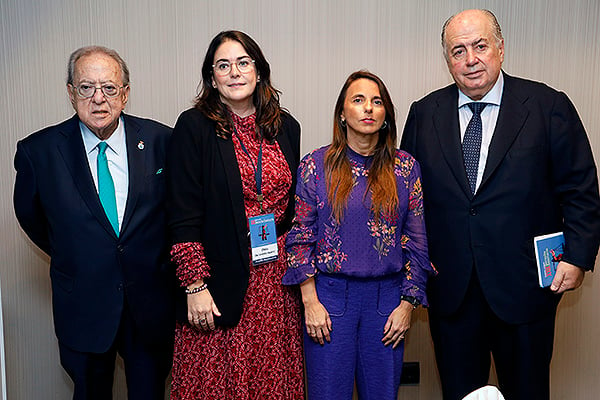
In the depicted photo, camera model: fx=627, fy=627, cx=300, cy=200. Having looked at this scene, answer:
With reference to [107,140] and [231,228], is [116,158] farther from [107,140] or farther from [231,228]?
[231,228]

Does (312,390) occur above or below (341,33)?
below

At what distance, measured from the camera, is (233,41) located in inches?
90.7

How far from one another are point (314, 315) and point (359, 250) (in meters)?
0.29

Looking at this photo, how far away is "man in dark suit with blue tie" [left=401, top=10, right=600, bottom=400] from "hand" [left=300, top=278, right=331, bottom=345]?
1.62 ft

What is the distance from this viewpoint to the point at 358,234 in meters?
2.25

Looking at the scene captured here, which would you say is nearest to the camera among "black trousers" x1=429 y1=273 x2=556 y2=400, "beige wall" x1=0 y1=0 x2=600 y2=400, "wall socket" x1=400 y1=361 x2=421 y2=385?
"black trousers" x1=429 y1=273 x2=556 y2=400

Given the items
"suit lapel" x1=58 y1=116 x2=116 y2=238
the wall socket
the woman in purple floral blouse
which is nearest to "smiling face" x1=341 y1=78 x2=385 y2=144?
the woman in purple floral blouse

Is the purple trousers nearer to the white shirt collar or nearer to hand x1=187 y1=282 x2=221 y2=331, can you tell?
hand x1=187 y1=282 x2=221 y2=331

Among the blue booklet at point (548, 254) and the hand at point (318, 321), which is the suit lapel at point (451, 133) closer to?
the blue booklet at point (548, 254)

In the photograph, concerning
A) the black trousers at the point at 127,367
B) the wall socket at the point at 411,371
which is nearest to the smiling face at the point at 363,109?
the black trousers at the point at 127,367

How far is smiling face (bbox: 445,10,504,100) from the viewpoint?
2.36 metres

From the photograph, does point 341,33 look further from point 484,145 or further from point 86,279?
point 86,279

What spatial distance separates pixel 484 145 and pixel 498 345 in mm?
798

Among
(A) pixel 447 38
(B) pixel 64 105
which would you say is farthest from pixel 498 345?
(B) pixel 64 105
